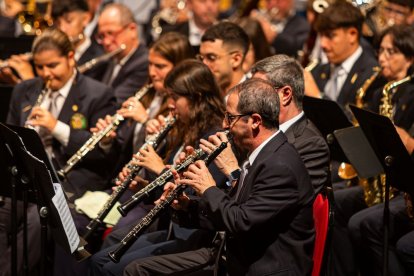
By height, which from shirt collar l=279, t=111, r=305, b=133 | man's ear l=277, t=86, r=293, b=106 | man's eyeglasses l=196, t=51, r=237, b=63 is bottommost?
shirt collar l=279, t=111, r=305, b=133

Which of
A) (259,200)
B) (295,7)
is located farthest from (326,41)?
(295,7)

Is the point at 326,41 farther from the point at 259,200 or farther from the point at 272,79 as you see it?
the point at 259,200

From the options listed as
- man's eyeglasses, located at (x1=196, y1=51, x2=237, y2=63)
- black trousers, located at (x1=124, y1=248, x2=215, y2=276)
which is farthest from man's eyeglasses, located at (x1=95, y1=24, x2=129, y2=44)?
black trousers, located at (x1=124, y1=248, x2=215, y2=276)

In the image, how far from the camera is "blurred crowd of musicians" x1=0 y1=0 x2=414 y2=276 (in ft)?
11.8

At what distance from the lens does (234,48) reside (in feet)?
18.0

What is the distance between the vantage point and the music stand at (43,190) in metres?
3.97

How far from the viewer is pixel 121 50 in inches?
271

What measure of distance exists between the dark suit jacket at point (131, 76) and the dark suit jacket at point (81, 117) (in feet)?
2.52

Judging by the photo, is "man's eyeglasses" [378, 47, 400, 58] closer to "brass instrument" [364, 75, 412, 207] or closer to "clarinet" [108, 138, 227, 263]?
"brass instrument" [364, 75, 412, 207]

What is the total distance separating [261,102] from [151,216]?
0.85 metres

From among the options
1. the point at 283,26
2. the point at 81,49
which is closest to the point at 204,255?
the point at 81,49

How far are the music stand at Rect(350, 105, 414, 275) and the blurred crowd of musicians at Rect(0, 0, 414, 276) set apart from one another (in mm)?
254

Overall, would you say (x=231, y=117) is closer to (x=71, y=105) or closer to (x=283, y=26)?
(x=71, y=105)

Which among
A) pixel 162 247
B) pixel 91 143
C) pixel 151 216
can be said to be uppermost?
pixel 151 216
